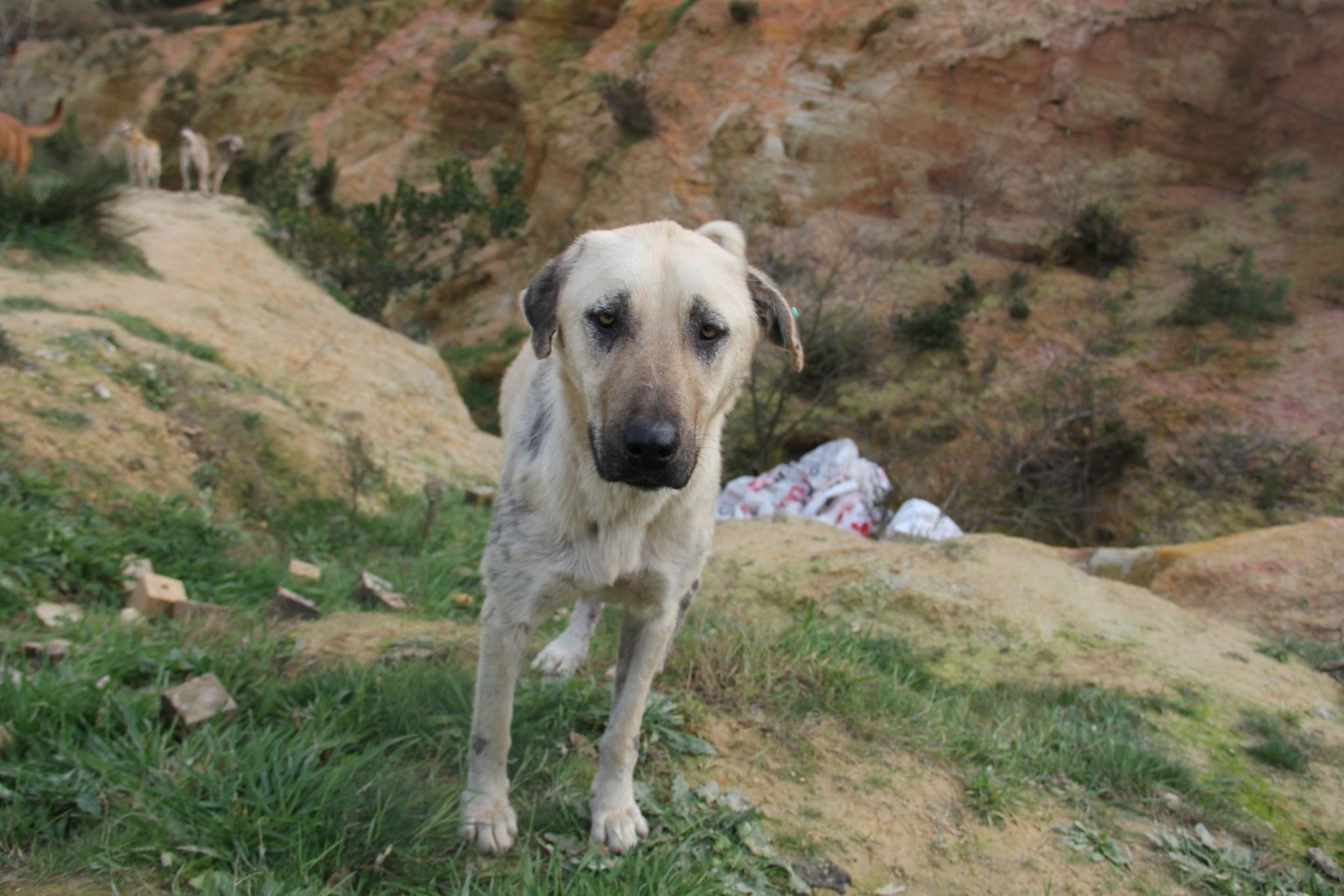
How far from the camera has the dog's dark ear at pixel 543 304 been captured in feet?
7.79

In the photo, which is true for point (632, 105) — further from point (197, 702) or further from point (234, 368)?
point (197, 702)

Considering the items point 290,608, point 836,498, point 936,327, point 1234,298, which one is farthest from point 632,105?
point 290,608

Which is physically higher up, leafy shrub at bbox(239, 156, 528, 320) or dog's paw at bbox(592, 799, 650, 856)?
dog's paw at bbox(592, 799, 650, 856)

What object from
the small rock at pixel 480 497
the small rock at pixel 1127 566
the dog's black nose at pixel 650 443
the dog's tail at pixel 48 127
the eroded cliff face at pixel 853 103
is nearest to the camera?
the dog's black nose at pixel 650 443

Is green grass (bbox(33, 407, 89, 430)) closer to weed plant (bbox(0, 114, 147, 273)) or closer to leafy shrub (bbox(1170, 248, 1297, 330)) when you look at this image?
weed plant (bbox(0, 114, 147, 273))

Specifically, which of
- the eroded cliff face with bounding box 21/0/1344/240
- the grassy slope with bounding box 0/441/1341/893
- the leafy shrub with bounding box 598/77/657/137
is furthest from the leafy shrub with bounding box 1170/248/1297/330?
the leafy shrub with bounding box 598/77/657/137

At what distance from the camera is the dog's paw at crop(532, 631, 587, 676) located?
3219mm

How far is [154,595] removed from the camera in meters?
3.40

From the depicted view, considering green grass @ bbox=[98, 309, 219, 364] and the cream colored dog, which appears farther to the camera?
green grass @ bbox=[98, 309, 219, 364]

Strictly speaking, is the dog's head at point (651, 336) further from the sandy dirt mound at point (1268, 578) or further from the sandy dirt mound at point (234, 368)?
the sandy dirt mound at point (1268, 578)

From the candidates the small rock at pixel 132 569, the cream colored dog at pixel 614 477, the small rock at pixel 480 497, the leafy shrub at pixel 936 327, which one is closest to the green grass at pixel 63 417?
the small rock at pixel 132 569

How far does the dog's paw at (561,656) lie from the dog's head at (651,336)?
1249 millimetres

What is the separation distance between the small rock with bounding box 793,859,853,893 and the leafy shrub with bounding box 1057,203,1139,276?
42.0ft

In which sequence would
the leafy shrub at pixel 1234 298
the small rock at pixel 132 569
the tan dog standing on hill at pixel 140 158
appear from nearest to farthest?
the small rock at pixel 132 569, the leafy shrub at pixel 1234 298, the tan dog standing on hill at pixel 140 158
